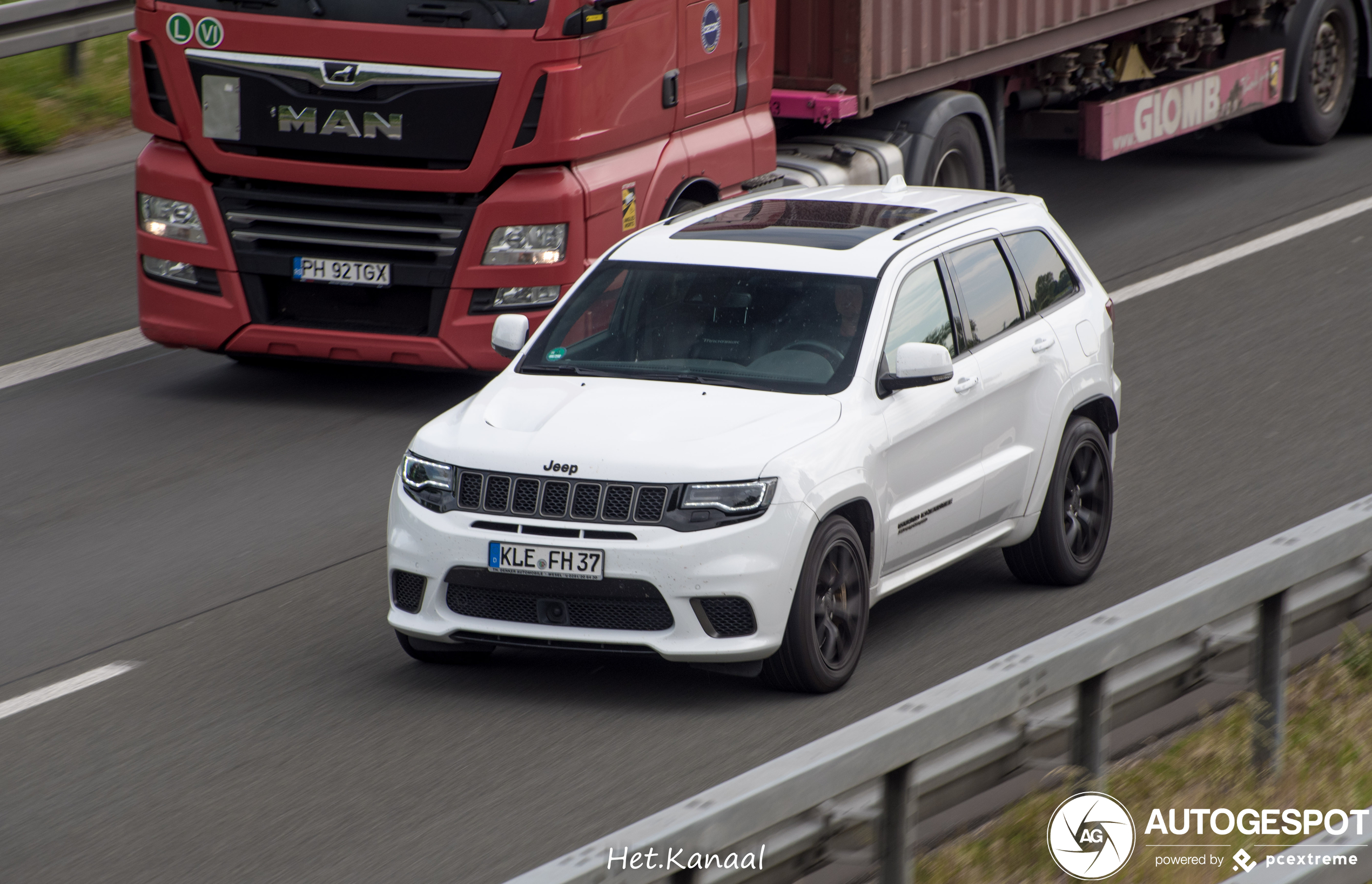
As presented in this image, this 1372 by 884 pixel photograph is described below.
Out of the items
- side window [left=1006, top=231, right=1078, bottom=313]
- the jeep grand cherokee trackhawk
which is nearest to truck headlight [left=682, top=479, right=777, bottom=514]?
the jeep grand cherokee trackhawk

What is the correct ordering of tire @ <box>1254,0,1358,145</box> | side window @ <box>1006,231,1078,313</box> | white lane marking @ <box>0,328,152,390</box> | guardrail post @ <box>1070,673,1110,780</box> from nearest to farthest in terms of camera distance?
guardrail post @ <box>1070,673,1110,780</box> → side window @ <box>1006,231,1078,313</box> → white lane marking @ <box>0,328,152,390</box> → tire @ <box>1254,0,1358,145</box>

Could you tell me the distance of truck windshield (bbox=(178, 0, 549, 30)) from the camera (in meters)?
11.0

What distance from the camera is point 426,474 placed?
24.5 ft

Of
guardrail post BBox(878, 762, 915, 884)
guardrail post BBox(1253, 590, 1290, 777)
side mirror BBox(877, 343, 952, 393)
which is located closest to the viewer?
guardrail post BBox(878, 762, 915, 884)

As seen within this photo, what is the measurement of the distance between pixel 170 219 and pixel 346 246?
110cm

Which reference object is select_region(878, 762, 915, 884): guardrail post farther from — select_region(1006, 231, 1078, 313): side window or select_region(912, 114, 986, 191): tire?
select_region(912, 114, 986, 191): tire

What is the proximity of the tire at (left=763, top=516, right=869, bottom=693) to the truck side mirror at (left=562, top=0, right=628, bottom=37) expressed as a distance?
4.39 m

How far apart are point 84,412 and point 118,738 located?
4.82m

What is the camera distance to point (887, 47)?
1388cm

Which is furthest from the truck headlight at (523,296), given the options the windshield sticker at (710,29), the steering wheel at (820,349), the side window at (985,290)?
the steering wheel at (820,349)

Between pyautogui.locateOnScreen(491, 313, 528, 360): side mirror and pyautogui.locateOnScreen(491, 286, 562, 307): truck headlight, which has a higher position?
pyautogui.locateOnScreen(491, 313, 528, 360): side mirror

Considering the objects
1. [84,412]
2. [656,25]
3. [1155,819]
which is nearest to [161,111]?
[84,412]

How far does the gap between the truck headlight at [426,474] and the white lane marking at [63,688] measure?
53.0 inches

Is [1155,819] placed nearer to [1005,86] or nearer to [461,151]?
[461,151]
